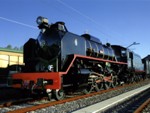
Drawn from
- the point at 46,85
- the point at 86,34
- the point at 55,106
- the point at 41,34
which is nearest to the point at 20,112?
the point at 55,106

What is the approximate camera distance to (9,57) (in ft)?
85.0

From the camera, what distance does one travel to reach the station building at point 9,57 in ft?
82.3

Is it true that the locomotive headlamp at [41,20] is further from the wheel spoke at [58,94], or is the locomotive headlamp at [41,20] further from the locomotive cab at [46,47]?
the wheel spoke at [58,94]

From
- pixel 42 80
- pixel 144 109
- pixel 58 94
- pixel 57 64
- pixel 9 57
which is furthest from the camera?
pixel 9 57

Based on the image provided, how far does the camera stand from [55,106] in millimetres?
10297

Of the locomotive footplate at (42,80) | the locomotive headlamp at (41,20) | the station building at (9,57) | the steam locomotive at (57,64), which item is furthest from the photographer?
the station building at (9,57)

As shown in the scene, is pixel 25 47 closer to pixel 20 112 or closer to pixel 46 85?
pixel 46 85

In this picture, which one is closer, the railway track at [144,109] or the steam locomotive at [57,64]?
the railway track at [144,109]

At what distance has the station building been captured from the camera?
82.3 ft

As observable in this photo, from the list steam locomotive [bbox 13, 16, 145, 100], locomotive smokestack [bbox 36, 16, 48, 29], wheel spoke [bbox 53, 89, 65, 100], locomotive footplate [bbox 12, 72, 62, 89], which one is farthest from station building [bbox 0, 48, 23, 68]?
wheel spoke [bbox 53, 89, 65, 100]

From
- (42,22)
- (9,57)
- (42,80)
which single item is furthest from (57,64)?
(9,57)

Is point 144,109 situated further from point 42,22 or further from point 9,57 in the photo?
point 9,57

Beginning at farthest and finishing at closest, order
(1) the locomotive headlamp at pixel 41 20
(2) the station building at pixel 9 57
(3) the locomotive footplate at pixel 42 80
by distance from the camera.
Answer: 1. (2) the station building at pixel 9 57
2. (1) the locomotive headlamp at pixel 41 20
3. (3) the locomotive footplate at pixel 42 80

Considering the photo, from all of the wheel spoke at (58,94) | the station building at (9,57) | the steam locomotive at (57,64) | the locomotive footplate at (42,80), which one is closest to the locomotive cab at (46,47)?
the steam locomotive at (57,64)
